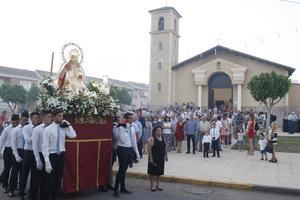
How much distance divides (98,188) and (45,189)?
1.94m

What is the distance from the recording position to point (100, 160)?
8.30 m

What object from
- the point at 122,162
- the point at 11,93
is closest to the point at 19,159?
the point at 122,162

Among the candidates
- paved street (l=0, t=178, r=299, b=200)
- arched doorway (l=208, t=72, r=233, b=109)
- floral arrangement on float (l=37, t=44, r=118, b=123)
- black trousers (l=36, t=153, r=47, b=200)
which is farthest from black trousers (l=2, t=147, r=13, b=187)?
arched doorway (l=208, t=72, r=233, b=109)

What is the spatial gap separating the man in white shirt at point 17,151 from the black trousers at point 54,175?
1.21 meters

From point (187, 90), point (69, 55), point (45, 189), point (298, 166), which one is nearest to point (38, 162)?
point (45, 189)

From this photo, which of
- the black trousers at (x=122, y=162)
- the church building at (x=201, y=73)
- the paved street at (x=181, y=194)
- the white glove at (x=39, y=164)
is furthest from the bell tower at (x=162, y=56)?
the white glove at (x=39, y=164)

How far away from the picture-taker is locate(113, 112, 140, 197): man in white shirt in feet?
26.7

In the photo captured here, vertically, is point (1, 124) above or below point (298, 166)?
above

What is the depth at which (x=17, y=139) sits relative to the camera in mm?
7930

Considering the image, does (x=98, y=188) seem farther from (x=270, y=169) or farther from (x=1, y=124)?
(x=1, y=124)

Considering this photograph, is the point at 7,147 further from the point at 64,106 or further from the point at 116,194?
the point at 116,194

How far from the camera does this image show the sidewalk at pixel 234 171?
9.50 m

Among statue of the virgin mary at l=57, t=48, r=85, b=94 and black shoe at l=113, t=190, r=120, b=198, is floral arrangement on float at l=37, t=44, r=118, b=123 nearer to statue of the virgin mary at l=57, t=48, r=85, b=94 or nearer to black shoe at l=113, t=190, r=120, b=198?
statue of the virgin mary at l=57, t=48, r=85, b=94

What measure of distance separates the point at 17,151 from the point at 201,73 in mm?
32845
